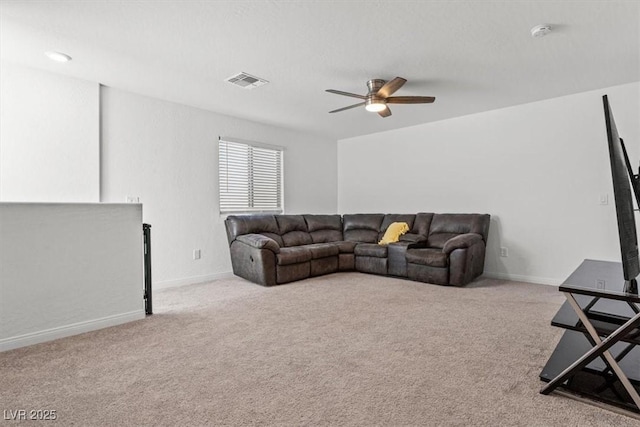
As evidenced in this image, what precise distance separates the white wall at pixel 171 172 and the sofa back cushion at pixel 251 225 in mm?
274

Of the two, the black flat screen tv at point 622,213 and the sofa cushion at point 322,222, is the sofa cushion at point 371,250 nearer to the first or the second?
the sofa cushion at point 322,222

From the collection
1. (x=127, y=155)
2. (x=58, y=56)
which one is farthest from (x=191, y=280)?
(x=58, y=56)

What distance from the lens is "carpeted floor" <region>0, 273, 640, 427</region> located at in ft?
5.10

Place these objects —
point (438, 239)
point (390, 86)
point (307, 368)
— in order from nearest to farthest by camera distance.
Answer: point (307, 368) < point (390, 86) < point (438, 239)

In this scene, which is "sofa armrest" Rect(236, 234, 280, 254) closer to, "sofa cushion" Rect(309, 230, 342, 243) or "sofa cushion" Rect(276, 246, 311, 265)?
"sofa cushion" Rect(276, 246, 311, 265)

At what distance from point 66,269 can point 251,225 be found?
97.6 inches

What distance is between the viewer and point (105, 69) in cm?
334

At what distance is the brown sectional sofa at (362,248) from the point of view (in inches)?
166

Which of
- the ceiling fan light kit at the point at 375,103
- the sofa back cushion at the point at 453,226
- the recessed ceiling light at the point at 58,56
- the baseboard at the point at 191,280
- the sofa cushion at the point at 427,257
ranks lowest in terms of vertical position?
the baseboard at the point at 191,280

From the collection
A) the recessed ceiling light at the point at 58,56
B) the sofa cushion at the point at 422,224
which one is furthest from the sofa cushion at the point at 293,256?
the recessed ceiling light at the point at 58,56

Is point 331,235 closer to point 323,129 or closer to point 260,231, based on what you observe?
point 260,231

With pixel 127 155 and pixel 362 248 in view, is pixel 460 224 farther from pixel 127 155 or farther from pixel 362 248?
pixel 127 155

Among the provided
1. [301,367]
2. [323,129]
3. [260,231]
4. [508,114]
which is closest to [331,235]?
[260,231]

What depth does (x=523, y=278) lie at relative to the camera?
452cm
